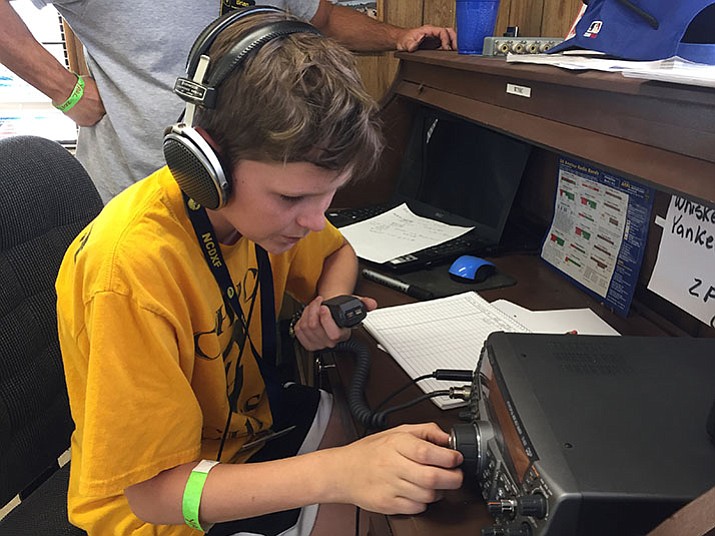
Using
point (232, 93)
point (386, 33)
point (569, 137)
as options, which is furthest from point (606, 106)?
point (386, 33)

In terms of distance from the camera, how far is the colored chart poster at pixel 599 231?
1.00 meters

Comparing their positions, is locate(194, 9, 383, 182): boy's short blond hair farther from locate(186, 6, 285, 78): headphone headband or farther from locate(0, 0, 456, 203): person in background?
locate(0, 0, 456, 203): person in background

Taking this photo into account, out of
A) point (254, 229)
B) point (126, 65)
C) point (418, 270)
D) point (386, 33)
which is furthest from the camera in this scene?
point (386, 33)

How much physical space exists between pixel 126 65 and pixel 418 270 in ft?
2.56

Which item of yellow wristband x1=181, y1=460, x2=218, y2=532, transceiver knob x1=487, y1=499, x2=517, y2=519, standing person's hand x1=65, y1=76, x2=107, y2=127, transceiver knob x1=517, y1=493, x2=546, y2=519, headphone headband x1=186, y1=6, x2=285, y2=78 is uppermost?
headphone headband x1=186, y1=6, x2=285, y2=78

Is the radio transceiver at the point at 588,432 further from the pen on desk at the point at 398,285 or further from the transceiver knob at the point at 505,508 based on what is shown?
the pen on desk at the point at 398,285

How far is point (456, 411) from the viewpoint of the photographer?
0.77 meters

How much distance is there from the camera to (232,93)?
643mm

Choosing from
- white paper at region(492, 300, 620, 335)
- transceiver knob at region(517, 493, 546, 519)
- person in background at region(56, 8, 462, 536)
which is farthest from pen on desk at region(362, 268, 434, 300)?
transceiver knob at region(517, 493, 546, 519)

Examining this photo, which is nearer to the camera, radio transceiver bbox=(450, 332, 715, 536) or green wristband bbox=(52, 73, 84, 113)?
radio transceiver bbox=(450, 332, 715, 536)

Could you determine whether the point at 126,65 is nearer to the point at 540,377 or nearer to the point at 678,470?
the point at 540,377

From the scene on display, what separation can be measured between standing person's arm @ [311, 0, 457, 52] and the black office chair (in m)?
0.81

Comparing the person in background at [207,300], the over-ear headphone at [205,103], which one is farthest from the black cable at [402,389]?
the over-ear headphone at [205,103]

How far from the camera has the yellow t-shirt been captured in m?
0.64
